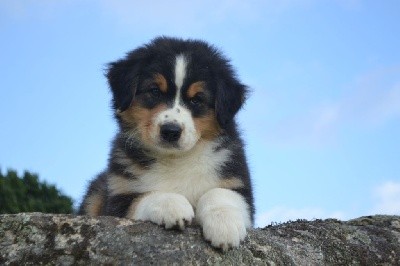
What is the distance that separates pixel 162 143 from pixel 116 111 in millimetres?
910

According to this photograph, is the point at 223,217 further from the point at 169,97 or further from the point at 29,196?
the point at 29,196

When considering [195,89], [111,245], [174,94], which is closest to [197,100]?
[195,89]

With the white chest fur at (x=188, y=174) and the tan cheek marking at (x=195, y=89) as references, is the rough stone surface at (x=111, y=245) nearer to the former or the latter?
the white chest fur at (x=188, y=174)

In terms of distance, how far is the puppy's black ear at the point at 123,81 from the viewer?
20.3 ft

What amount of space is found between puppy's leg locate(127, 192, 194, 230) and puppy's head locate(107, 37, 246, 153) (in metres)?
0.62

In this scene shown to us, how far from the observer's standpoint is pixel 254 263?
4543 millimetres

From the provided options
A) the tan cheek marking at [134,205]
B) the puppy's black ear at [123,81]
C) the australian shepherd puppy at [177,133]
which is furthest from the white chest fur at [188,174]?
the puppy's black ear at [123,81]

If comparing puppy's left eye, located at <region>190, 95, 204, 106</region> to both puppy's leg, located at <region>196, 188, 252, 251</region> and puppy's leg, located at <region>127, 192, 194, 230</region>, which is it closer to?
puppy's leg, located at <region>196, 188, 252, 251</region>

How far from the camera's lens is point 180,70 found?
5.95 m

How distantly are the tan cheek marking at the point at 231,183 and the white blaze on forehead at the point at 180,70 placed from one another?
912 mm

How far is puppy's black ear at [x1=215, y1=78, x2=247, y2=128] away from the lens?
611cm

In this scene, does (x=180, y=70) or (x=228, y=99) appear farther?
(x=228, y=99)

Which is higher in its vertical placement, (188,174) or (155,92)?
(155,92)

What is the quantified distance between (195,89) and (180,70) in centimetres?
22
